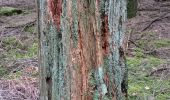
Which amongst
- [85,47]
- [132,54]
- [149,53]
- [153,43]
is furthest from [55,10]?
[153,43]

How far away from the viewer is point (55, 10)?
2.65 metres

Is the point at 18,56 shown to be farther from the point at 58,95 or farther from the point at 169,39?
the point at 58,95

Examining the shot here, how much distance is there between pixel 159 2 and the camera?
1265 centimetres

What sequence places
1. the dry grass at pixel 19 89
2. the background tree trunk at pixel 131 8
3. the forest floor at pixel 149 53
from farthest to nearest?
the background tree trunk at pixel 131 8 → the forest floor at pixel 149 53 → the dry grass at pixel 19 89

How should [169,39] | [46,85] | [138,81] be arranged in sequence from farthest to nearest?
[169,39] < [138,81] < [46,85]

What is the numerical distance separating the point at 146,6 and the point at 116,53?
9.51 metres

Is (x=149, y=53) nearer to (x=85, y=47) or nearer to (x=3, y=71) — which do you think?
(x=3, y=71)

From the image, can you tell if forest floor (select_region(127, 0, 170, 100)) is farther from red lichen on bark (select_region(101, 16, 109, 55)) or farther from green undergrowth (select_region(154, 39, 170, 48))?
red lichen on bark (select_region(101, 16, 109, 55))

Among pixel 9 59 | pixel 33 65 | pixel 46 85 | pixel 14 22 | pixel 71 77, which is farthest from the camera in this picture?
pixel 14 22

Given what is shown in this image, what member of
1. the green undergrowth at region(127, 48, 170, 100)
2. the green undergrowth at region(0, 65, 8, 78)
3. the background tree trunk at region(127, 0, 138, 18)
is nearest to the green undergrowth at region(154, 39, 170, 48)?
the green undergrowth at region(127, 48, 170, 100)

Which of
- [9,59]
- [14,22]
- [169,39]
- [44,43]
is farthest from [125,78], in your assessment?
[14,22]

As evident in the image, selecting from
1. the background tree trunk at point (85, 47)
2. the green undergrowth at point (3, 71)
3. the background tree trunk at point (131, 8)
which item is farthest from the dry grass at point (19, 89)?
the background tree trunk at point (131, 8)

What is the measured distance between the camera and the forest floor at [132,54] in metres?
4.61

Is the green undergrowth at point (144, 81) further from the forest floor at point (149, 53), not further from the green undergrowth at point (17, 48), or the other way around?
the green undergrowth at point (17, 48)
